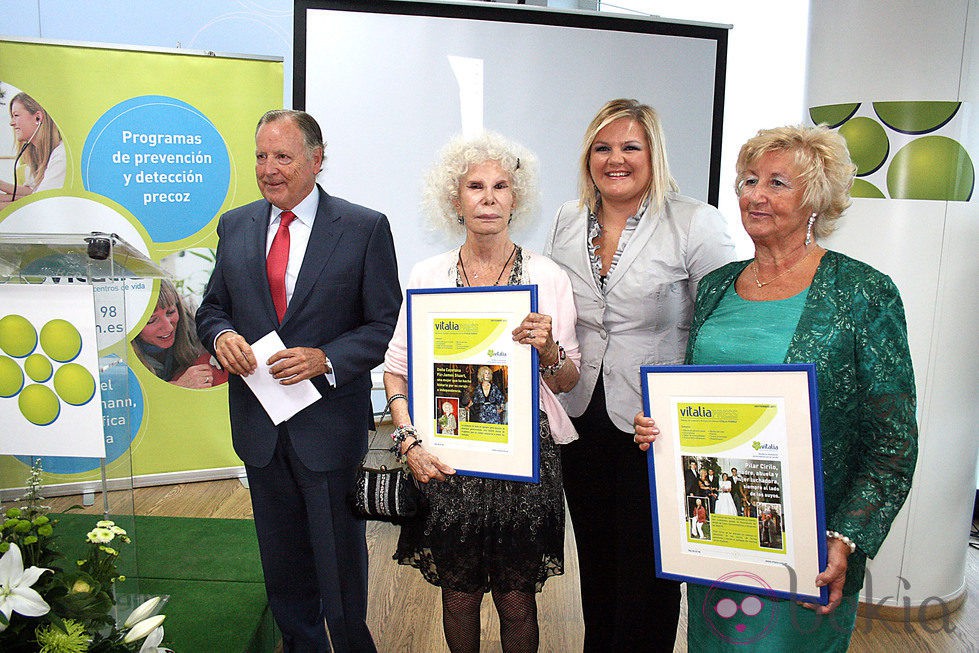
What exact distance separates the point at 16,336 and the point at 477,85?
2.81m

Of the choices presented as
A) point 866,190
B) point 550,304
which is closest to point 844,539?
point 550,304

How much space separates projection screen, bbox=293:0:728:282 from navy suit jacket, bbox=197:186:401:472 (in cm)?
159

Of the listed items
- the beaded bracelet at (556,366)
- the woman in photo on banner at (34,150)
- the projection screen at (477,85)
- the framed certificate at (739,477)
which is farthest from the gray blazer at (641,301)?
the woman in photo on banner at (34,150)

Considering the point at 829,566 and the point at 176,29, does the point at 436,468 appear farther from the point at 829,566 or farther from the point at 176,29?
the point at 176,29

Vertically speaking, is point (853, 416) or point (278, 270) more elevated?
point (278, 270)

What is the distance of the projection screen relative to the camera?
12.0 feet

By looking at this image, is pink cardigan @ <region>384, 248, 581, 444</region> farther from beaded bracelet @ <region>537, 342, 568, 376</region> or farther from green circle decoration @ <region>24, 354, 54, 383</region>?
green circle decoration @ <region>24, 354, 54, 383</region>

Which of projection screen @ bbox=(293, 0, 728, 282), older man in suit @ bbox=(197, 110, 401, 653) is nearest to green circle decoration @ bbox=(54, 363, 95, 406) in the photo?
older man in suit @ bbox=(197, 110, 401, 653)

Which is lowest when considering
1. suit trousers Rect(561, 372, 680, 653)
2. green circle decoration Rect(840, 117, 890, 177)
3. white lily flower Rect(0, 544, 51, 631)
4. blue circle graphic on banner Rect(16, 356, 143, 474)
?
suit trousers Rect(561, 372, 680, 653)

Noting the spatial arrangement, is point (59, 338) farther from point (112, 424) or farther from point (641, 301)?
point (641, 301)

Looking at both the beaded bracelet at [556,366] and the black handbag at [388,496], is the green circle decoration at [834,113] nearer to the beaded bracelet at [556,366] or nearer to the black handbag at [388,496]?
the beaded bracelet at [556,366]

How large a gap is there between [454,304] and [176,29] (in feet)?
13.4

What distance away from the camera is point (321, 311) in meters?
2.15

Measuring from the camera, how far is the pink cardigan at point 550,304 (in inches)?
75.2
